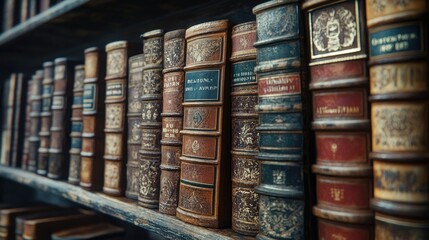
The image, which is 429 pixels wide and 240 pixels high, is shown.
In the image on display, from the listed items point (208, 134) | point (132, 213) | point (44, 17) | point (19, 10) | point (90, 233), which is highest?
point (19, 10)

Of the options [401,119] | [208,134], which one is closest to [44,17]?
[208,134]

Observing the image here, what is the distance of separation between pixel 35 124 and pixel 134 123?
0.59 m

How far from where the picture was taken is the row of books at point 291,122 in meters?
0.47

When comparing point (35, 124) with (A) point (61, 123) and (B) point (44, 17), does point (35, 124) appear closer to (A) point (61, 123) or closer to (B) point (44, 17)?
(A) point (61, 123)

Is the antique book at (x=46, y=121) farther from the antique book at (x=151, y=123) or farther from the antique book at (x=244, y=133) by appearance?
the antique book at (x=244, y=133)

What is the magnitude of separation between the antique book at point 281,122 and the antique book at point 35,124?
987 millimetres

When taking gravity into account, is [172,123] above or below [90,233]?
above

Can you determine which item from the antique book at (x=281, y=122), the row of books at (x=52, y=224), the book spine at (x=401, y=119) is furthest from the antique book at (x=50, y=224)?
the book spine at (x=401, y=119)

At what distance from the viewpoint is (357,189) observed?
523mm

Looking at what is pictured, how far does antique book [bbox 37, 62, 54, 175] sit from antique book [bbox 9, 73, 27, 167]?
24 cm

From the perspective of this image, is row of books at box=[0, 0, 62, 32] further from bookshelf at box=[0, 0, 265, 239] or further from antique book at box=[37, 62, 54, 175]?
antique book at box=[37, 62, 54, 175]

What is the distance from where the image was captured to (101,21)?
1196 millimetres

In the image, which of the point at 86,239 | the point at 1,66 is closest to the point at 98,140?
the point at 86,239

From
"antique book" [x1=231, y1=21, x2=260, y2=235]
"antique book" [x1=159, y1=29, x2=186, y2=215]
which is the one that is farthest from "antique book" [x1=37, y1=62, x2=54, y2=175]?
"antique book" [x1=231, y1=21, x2=260, y2=235]
